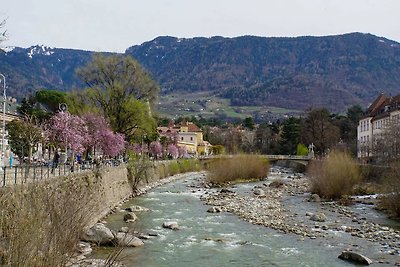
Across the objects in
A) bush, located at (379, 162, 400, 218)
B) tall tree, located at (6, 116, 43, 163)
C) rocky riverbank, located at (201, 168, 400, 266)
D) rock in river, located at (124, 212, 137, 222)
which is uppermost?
tall tree, located at (6, 116, 43, 163)

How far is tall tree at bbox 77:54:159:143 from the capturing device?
166ft

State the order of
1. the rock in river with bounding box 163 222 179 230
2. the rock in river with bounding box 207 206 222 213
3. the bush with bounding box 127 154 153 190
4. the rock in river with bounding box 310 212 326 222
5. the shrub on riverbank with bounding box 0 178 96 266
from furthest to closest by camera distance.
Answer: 1. the bush with bounding box 127 154 153 190
2. the rock in river with bounding box 207 206 222 213
3. the rock in river with bounding box 310 212 326 222
4. the rock in river with bounding box 163 222 179 230
5. the shrub on riverbank with bounding box 0 178 96 266

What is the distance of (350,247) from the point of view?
21.5 meters

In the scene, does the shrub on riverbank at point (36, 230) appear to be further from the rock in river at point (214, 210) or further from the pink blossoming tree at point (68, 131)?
the pink blossoming tree at point (68, 131)

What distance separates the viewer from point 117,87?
50.3 metres

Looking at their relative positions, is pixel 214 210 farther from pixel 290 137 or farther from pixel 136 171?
pixel 290 137

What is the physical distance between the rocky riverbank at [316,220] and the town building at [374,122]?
88.5ft

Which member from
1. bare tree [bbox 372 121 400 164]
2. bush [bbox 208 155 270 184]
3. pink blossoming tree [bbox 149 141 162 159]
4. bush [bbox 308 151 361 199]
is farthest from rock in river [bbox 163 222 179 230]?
pink blossoming tree [bbox 149 141 162 159]

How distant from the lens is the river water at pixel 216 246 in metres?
18.8

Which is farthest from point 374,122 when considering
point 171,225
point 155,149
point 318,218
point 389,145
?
point 171,225

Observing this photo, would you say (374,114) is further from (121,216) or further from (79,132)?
(121,216)

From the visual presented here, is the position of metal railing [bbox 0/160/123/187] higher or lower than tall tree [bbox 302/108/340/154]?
lower

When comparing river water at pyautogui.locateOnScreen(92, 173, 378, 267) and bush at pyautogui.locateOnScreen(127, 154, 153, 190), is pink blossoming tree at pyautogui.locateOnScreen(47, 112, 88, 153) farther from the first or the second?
river water at pyautogui.locateOnScreen(92, 173, 378, 267)

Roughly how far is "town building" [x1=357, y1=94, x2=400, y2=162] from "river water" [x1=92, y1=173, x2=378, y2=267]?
1677 inches
